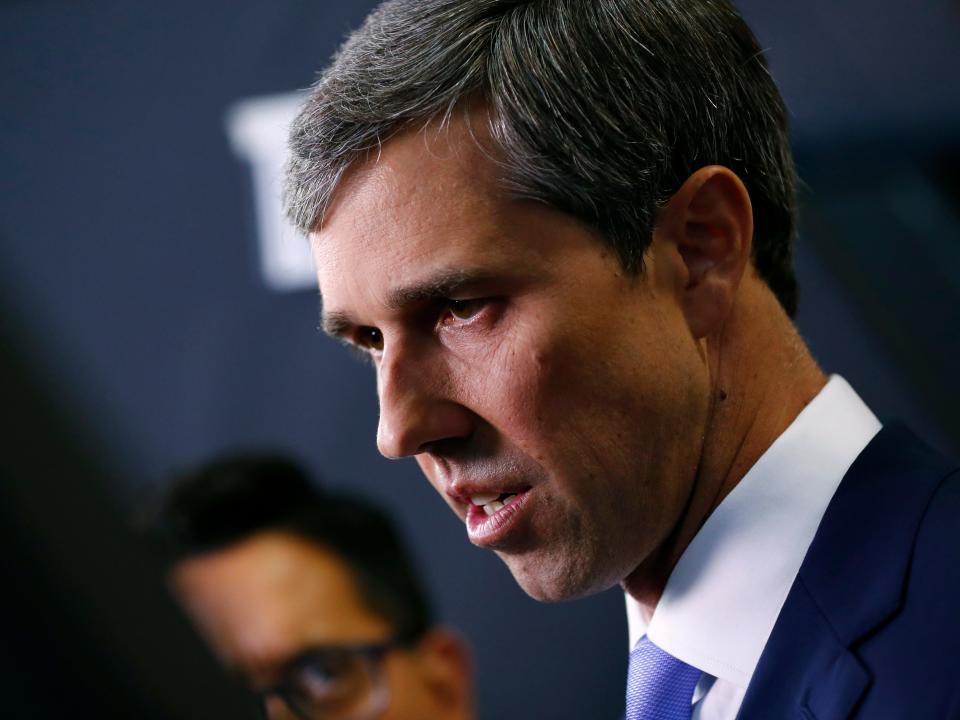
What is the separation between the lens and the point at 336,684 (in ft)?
9.18

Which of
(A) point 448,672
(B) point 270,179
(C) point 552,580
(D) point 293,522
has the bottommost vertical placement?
(A) point 448,672

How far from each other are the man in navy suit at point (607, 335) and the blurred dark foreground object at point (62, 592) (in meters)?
0.92

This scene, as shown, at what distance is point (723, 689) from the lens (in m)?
1.29

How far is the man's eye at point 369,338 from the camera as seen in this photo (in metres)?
1.38

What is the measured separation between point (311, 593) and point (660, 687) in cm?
175

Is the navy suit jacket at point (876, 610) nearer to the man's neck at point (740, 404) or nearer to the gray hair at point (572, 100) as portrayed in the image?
the man's neck at point (740, 404)

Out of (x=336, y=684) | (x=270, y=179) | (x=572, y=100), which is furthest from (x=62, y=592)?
(x=270, y=179)

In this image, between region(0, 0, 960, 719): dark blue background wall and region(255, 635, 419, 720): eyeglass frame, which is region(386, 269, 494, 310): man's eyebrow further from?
region(0, 0, 960, 719): dark blue background wall

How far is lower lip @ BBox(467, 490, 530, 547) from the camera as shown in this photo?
4.25ft

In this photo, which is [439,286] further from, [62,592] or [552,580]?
[62,592]

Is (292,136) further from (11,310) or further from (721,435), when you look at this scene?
(11,310)

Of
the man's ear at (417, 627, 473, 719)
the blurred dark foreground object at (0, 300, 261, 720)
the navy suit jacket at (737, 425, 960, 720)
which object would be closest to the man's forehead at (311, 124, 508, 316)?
the navy suit jacket at (737, 425, 960, 720)

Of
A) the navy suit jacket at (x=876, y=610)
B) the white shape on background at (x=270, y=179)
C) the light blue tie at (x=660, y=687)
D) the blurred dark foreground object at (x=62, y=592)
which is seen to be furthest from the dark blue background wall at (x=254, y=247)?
the blurred dark foreground object at (x=62, y=592)

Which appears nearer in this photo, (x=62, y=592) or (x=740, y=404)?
(x=62, y=592)
